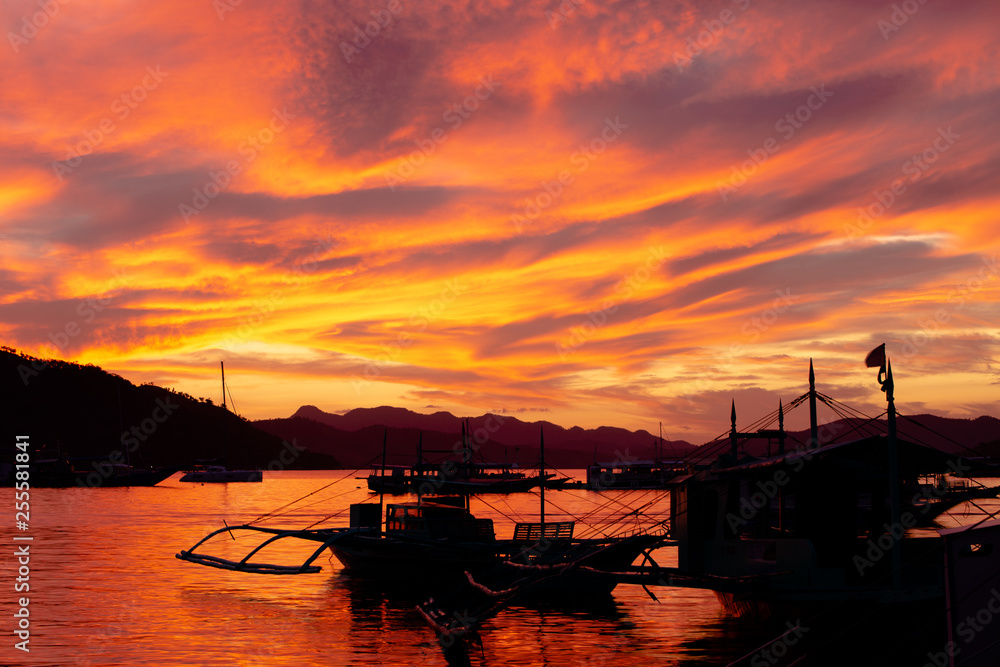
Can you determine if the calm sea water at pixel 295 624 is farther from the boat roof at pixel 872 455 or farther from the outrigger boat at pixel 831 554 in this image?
the boat roof at pixel 872 455

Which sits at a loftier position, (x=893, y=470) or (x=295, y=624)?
(x=893, y=470)

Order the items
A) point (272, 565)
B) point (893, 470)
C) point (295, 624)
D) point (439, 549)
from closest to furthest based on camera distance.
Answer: point (893, 470), point (295, 624), point (272, 565), point (439, 549)

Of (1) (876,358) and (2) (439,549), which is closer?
(1) (876,358)

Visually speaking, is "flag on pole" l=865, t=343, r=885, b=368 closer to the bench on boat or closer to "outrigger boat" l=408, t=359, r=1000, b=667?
"outrigger boat" l=408, t=359, r=1000, b=667

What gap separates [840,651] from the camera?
27.4 m

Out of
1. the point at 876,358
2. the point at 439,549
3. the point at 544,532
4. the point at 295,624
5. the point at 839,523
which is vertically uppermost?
the point at 876,358

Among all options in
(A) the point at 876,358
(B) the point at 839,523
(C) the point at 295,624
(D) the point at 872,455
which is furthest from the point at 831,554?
(C) the point at 295,624

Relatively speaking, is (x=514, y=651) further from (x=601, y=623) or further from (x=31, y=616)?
(x=31, y=616)

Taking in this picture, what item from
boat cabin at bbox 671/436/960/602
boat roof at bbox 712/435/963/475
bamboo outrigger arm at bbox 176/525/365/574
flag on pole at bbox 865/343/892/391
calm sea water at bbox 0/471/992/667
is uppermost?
flag on pole at bbox 865/343/892/391

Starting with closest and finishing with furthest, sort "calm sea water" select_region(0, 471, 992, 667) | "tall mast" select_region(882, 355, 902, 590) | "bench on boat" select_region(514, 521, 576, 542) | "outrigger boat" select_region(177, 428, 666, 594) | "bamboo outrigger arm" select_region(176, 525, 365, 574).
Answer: "tall mast" select_region(882, 355, 902, 590)
"calm sea water" select_region(0, 471, 992, 667)
"bamboo outrigger arm" select_region(176, 525, 365, 574)
"outrigger boat" select_region(177, 428, 666, 594)
"bench on boat" select_region(514, 521, 576, 542)

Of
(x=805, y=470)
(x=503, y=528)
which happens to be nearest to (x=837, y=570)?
(x=805, y=470)

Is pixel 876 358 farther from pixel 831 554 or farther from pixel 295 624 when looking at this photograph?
pixel 295 624

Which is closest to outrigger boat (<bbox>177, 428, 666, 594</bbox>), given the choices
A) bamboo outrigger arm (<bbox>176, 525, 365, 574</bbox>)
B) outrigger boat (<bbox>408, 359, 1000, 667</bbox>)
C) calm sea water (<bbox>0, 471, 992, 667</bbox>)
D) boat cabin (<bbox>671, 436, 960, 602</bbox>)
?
bamboo outrigger arm (<bbox>176, 525, 365, 574</bbox>)

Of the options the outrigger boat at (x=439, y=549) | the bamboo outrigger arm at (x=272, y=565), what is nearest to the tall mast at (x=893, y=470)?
the outrigger boat at (x=439, y=549)
